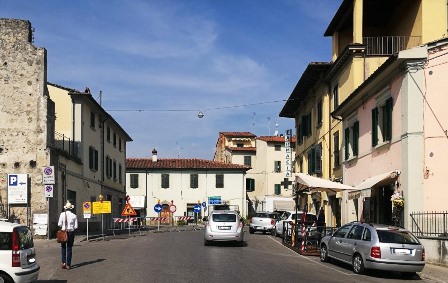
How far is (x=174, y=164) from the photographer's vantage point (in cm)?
6625

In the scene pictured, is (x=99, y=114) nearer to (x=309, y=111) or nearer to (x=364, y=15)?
(x=309, y=111)

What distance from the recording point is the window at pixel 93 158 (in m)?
38.3

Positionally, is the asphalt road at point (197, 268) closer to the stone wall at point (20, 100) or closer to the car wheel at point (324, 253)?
the car wheel at point (324, 253)

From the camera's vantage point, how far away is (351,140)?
27328mm

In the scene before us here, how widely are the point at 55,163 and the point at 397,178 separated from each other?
58.4ft

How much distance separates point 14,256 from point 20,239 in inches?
15.4

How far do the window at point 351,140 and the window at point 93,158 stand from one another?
60.0ft

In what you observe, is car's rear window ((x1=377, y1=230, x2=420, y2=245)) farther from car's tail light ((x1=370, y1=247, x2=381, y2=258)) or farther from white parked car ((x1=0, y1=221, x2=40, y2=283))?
white parked car ((x1=0, y1=221, x2=40, y2=283))

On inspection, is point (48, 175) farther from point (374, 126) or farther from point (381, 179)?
point (381, 179)

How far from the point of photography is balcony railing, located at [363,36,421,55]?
2762 centimetres

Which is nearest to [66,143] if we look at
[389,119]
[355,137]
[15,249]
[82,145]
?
[82,145]

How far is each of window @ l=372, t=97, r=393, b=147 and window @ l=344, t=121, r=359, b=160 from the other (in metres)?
2.84

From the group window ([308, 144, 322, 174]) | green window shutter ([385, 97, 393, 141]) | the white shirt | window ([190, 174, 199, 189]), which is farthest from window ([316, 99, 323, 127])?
window ([190, 174, 199, 189])

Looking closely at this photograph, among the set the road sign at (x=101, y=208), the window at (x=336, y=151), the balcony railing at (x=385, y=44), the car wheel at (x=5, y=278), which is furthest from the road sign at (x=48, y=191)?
the balcony railing at (x=385, y=44)
